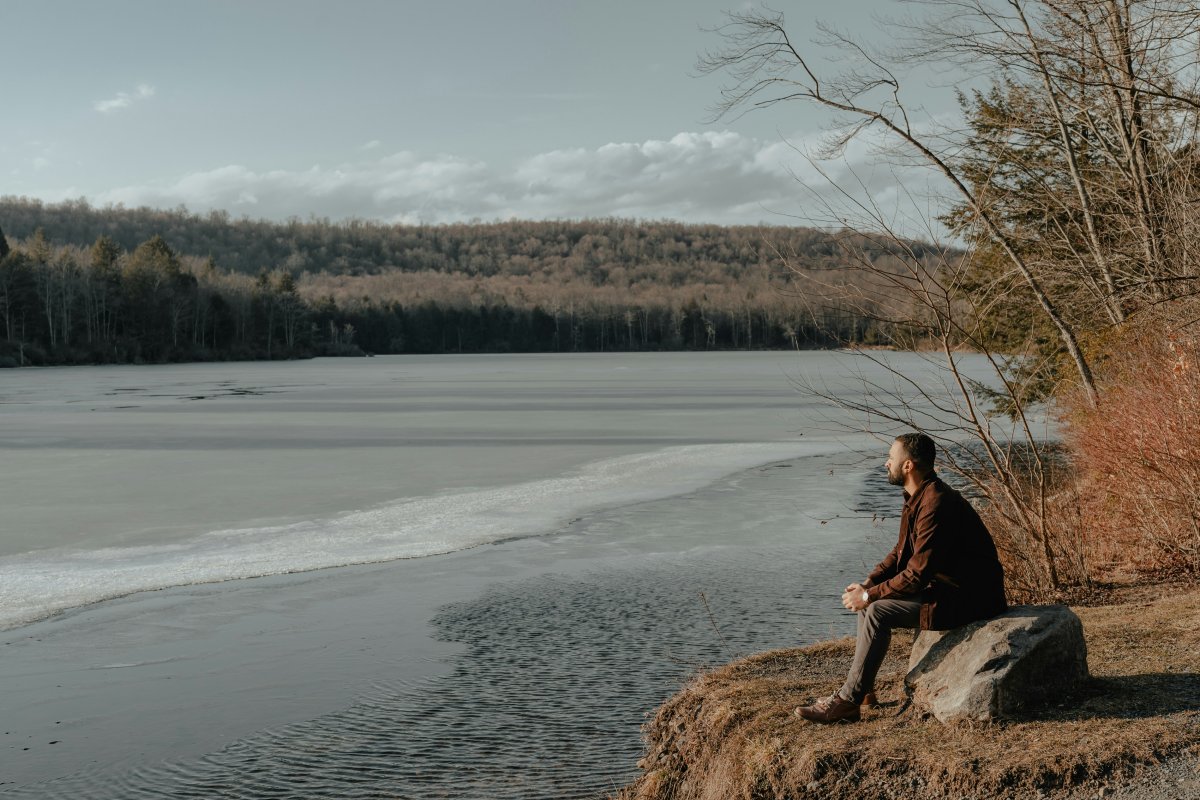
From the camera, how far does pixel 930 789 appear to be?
5.09 metres

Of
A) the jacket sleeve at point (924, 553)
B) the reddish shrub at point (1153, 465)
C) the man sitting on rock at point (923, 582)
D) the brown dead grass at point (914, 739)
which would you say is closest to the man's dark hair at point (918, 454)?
the man sitting on rock at point (923, 582)

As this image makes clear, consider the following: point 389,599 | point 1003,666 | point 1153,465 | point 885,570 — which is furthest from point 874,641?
point 389,599

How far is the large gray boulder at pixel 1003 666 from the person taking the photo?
552 centimetres

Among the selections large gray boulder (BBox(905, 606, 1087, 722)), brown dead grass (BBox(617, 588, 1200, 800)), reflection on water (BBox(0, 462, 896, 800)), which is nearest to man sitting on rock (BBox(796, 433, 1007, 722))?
large gray boulder (BBox(905, 606, 1087, 722))

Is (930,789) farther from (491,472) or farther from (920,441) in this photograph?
(491,472)

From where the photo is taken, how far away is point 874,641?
591 centimetres

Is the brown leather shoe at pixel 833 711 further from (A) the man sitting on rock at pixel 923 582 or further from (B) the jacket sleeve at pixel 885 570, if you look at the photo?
(B) the jacket sleeve at pixel 885 570

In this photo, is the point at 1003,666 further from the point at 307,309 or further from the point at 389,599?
the point at 307,309

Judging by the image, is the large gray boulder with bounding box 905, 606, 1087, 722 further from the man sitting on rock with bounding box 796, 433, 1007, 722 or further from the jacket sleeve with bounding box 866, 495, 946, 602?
the jacket sleeve with bounding box 866, 495, 946, 602

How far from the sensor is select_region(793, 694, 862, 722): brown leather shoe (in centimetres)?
591

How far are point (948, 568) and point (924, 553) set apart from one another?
6.7 inches

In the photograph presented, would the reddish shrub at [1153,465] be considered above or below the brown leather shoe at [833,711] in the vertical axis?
above

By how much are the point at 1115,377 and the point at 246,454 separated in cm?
1745

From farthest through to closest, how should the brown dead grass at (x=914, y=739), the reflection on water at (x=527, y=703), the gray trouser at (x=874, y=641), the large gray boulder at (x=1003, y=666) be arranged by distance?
the reflection on water at (x=527, y=703), the gray trouser at (x=874, y=641), the large gray boulder at (x=1003, y=666), the brown dead grass at (x=914, y=739)
